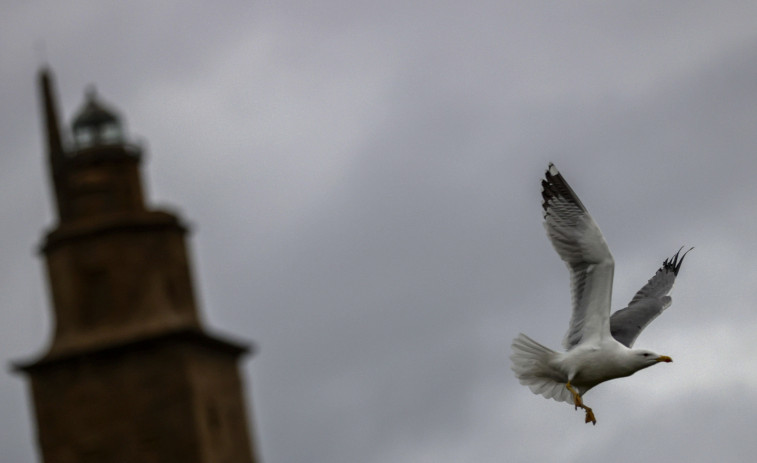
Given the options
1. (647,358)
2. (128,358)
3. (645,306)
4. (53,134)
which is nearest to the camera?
(647,358)

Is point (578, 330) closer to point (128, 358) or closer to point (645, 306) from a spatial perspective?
point (645, 306)

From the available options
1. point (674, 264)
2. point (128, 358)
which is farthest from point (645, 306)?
point (128, 358)

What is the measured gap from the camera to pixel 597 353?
17219 mm

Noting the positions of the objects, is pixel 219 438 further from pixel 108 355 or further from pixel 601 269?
pixel 601 269

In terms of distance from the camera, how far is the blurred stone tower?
4156 cm

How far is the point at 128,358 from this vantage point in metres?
42.3

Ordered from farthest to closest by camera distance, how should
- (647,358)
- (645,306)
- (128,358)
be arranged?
(128,358), (645,306), (647,358)

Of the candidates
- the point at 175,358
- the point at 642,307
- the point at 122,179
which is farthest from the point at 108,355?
the point at 642,307

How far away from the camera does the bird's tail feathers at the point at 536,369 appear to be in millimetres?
17812

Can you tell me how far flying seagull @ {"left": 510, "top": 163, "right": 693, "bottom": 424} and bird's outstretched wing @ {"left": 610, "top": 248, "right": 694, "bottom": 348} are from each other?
30.5 inches

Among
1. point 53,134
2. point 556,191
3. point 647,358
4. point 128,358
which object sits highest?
point 53,134

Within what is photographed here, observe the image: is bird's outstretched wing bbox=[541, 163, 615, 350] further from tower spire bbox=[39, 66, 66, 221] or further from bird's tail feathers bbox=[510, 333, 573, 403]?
tower spire bbox=[39, 66, 66, 221]

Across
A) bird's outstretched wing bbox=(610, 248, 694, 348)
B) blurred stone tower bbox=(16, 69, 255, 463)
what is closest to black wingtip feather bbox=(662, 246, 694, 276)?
bird's outstretched wing bbox=(610, 248, 694, 348)

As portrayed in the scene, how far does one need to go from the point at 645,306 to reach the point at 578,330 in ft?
6.54
